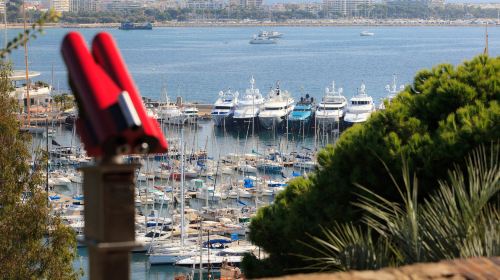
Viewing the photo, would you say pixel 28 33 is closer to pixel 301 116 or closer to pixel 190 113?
pixel 190 113

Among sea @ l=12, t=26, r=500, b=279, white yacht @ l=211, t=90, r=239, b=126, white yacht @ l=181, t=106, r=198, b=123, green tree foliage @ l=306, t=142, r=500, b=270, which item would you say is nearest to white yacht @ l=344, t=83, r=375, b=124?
sea @ l=12, t=26, r=500, b=279

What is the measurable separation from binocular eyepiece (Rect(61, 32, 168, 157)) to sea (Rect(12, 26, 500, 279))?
19957mm

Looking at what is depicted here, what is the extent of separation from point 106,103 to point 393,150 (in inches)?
151

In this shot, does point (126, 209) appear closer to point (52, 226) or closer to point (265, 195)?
point (52, 226)

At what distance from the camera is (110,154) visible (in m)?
2.73

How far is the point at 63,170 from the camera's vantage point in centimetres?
3594

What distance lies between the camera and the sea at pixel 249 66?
46.2m

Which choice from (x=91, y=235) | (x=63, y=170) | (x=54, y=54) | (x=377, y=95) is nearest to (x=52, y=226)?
(x=91, y=235)

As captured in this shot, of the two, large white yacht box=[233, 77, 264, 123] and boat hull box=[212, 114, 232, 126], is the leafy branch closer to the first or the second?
large white yacht box=[233, 77, 264, 123]

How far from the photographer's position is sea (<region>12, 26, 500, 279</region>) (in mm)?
46188

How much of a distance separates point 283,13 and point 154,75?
116 meters

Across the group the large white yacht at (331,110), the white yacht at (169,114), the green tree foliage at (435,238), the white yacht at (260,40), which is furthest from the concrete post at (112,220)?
the white yacht at (260,40)

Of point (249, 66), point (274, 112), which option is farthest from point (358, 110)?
point (249, 66)

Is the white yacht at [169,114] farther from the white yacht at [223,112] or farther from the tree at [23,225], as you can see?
the tree at [23,225]
